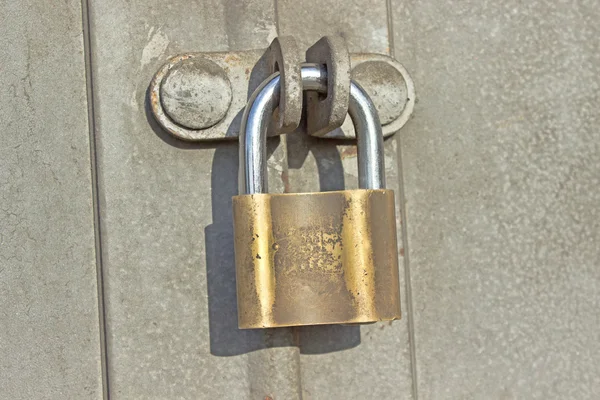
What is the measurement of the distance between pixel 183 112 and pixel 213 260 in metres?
0.16

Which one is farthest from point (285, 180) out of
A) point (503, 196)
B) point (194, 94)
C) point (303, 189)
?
point (503, 196)

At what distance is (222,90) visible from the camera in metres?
0.83

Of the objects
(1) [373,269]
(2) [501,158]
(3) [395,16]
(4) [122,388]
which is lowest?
(4) [122,388]

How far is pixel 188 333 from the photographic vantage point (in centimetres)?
84

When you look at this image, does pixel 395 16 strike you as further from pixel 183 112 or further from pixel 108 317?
pixel 108 317

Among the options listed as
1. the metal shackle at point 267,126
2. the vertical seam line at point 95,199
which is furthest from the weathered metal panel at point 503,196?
the vertical seam line at point 95,199

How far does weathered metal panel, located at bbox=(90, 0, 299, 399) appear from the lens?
83 centimetres

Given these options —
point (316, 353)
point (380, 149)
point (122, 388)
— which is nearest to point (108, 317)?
point (122, 388)

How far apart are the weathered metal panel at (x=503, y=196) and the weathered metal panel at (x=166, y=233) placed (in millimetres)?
185

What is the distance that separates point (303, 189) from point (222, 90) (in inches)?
5.7

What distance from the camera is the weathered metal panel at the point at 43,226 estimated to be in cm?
84

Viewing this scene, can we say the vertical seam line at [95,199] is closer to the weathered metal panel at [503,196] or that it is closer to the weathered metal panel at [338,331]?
the weathered metal panel at [338,331]

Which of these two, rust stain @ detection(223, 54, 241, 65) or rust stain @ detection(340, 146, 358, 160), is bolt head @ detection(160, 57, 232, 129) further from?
→ rust stain @ detection(340, 146, 358, 160)

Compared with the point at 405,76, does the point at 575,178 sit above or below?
below
